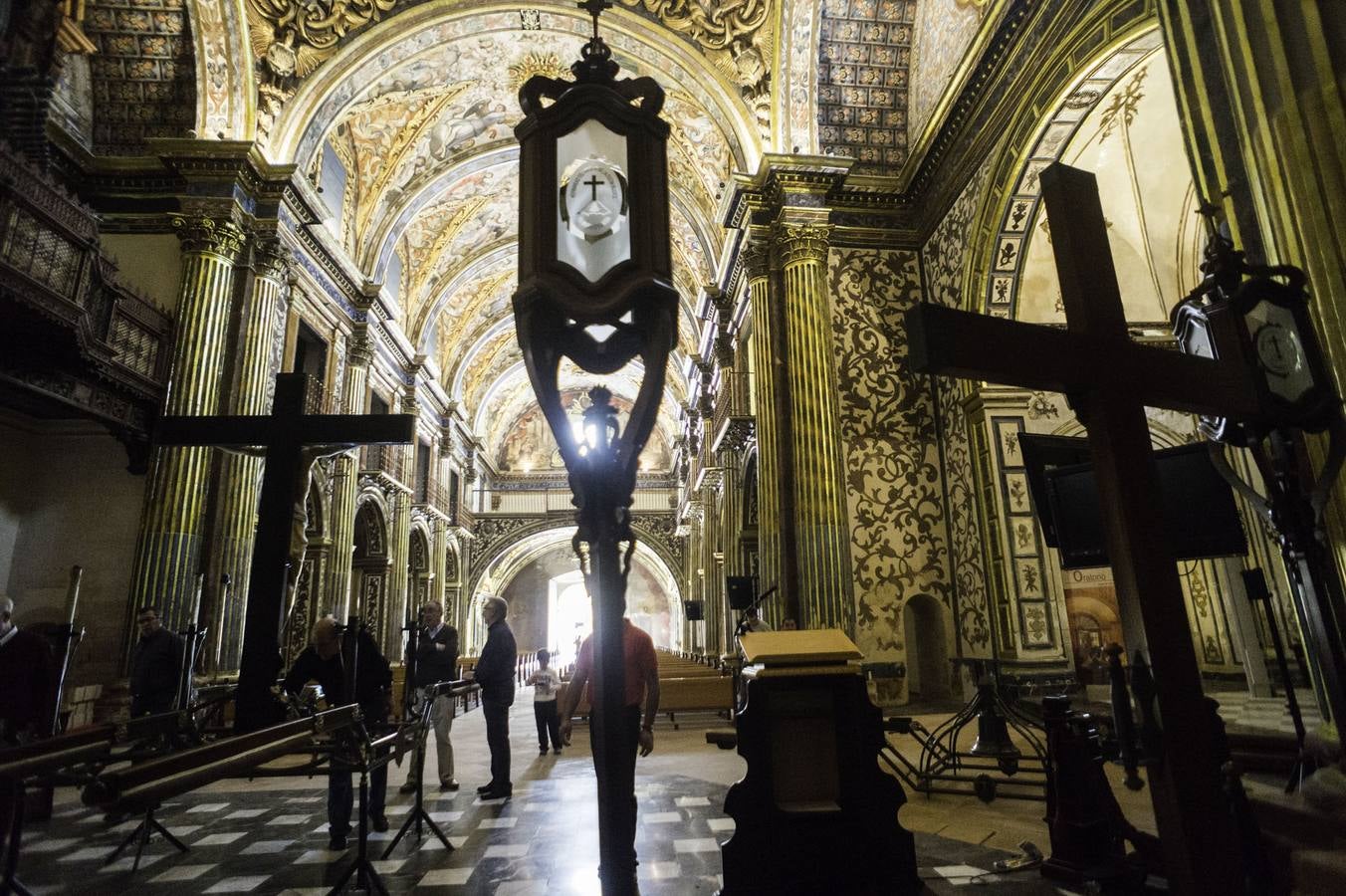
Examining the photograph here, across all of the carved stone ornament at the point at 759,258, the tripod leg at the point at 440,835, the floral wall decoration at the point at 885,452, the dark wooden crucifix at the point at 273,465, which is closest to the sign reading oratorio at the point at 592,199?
the dark wooden crucifix at the point at 273,465

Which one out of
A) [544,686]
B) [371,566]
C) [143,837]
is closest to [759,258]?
[544,686]

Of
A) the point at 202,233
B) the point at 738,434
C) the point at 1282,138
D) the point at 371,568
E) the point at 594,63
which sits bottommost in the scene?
the point at 371,568

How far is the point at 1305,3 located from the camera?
9.73 ft

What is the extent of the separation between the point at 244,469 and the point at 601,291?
27.7ft

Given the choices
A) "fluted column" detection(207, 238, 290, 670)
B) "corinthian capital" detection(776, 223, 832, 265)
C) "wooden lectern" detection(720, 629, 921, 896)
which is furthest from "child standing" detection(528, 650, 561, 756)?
"corinthian capital" detection(776, 223, 832, 265)

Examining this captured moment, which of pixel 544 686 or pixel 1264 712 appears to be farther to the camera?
pixel 544 686

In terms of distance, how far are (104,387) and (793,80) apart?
895 cm

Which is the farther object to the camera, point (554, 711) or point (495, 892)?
point (554, 711)

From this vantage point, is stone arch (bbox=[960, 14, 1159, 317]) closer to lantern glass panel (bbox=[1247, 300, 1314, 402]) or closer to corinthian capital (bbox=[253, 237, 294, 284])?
lantern glass panel (bbox=[1247, 300, 1314, 402])

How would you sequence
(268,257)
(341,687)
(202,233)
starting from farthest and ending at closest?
(268,257) < (202,233) < (341,687)

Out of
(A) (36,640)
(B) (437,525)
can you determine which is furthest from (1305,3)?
(B) (437,525)

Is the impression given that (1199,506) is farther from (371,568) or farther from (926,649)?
(371,568)

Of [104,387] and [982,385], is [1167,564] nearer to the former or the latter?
[982,385]

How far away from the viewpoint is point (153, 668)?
18.7ft
